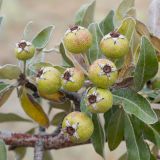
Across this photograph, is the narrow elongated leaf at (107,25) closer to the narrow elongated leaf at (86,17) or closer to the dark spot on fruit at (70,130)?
the narrow elongated leaf at (86,17)

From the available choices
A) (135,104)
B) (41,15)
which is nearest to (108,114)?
(135,104)

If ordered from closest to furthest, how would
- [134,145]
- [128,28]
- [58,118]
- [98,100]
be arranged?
[98,100], [128,28], [134,145], [58,118]

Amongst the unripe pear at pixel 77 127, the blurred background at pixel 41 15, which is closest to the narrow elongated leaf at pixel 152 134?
the unripe pear at pixel 77 127

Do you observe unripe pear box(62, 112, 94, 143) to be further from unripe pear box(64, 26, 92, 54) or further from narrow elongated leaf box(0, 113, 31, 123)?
narrow elongated leaf box(0, 113, 31, 123)

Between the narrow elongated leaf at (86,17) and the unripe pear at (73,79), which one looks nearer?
the unripe pear at (73,79)

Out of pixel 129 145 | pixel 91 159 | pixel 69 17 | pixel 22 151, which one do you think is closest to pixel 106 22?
pixel 129 145

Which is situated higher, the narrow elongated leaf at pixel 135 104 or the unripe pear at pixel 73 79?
the unripe pear at pixel 73 79

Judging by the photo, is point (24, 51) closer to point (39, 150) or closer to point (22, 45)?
point (22, 45)
